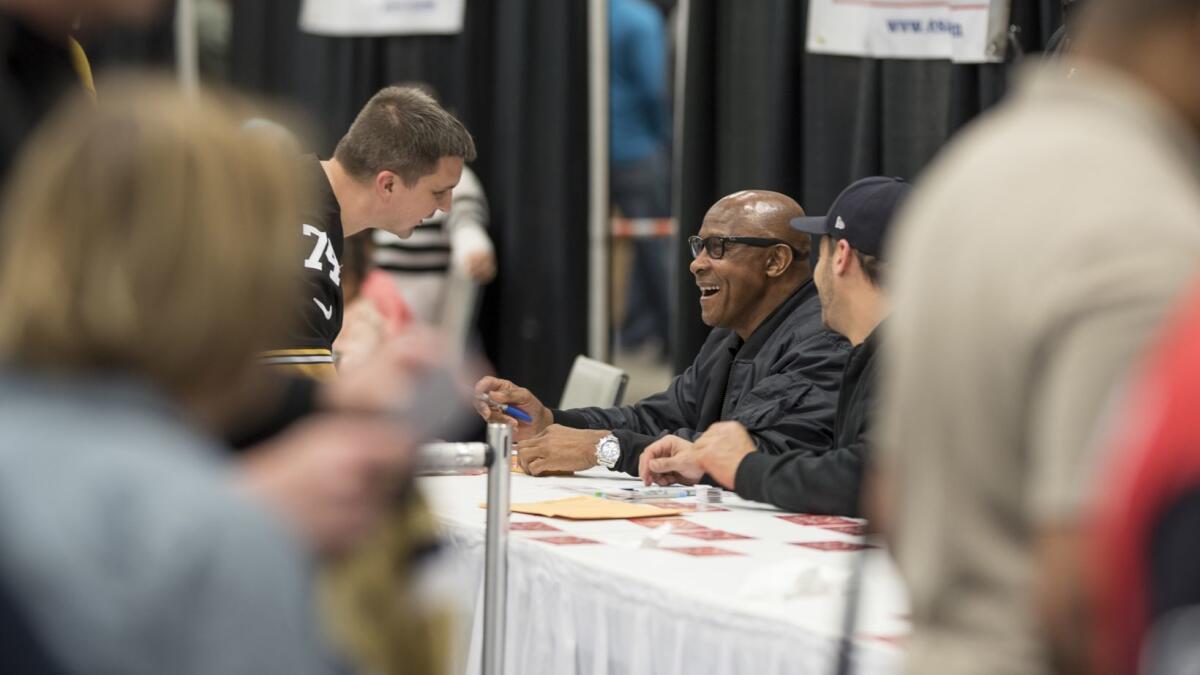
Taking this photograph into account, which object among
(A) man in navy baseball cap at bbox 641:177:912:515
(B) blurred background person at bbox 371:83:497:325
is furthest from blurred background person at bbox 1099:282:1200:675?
(B) blurred background person at bbox 371:83:497:325

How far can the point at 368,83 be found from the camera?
6.55 meters

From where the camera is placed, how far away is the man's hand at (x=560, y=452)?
340 centimetres

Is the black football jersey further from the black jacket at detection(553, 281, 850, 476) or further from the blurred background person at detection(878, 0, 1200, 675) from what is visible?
the blurred background person at detection(878, 0, 1200, 675)

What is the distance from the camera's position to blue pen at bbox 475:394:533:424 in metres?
3.44

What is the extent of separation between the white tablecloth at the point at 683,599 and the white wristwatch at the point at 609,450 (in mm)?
445

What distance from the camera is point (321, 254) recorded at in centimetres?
321

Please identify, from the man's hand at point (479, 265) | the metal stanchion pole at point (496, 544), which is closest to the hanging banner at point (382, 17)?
the man's hand at point (479, 265)

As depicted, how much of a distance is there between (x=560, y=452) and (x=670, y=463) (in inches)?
18.2

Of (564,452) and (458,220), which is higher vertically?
(458,220)

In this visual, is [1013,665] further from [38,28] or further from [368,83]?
[368,83]

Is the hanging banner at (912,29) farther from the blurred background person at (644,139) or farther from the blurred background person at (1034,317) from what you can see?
the blurred background person at (1034,317)

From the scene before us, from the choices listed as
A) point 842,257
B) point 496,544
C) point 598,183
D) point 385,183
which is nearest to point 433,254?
point 598,183

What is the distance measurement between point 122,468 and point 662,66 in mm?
5258

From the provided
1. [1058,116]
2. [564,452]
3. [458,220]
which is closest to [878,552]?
[564,452]
